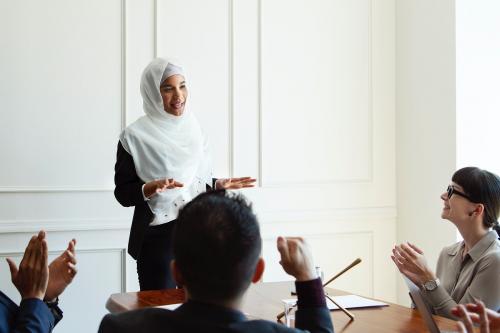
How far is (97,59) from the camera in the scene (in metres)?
4.01

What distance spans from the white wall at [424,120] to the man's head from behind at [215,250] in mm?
3321

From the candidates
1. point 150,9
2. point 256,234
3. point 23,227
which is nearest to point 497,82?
point 150,9

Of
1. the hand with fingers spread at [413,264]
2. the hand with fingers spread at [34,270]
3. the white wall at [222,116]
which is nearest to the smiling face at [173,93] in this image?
the white wall at [222,116]

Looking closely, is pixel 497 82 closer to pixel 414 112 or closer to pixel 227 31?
pixel 414 112

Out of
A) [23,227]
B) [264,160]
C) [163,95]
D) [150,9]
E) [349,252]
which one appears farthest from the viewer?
[349,252]

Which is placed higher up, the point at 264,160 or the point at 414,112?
the point at 414,112

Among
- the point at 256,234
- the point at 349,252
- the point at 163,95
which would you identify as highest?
the point at 163,95

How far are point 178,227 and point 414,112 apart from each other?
3717mm

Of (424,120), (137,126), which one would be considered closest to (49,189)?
(137,126)

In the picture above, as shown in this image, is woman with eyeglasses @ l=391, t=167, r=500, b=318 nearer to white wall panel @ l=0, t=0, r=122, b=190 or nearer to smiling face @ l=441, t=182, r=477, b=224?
smiling face @ l=441, t=182, r=477, b=224

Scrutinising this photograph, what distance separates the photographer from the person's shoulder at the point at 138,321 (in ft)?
4.16

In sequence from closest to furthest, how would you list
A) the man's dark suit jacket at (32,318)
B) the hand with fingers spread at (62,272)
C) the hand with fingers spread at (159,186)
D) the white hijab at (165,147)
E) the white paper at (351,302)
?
the man's dark suit jacket at (32,318) < the hand with fingers spread at (62,272) < the white paper at (351,302) < the hand with fingers spread at (159,186) < the white hijab at (165,147)

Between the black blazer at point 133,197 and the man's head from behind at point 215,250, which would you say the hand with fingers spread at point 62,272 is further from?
the black blazer at point 133,197

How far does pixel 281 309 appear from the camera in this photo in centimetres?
229
